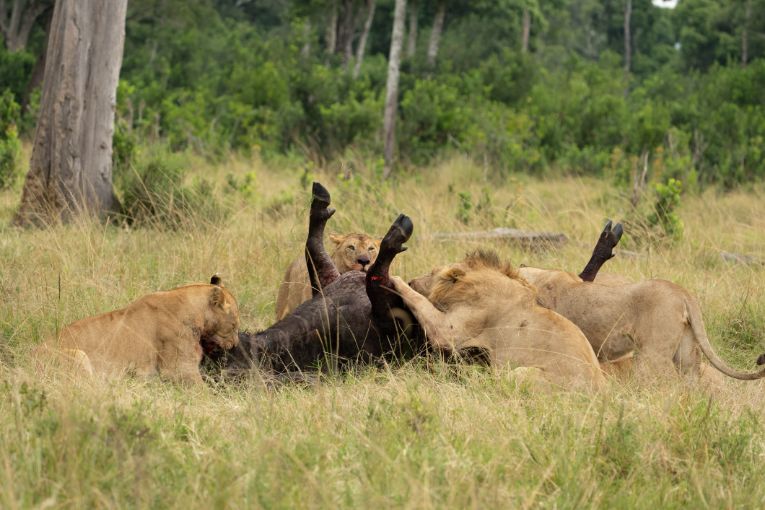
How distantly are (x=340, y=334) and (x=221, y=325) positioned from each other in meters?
0.62

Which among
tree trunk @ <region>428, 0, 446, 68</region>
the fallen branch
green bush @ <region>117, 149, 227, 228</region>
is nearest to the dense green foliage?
green bush @ <region>117, 149, 227, 228</region>

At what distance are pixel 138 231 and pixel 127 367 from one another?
13.2 feet

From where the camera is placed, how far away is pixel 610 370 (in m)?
6.05

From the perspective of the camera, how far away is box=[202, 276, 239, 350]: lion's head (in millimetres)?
5801

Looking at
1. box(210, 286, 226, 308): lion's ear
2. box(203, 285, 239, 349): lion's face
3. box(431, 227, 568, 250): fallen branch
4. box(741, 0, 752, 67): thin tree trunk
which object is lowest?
box(431, 227, 568, 250): fallen branch

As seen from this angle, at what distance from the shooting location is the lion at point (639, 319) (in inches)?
237

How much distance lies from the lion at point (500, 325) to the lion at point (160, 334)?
963 mm

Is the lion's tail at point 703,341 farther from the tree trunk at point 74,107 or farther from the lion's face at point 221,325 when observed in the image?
the tree trunk at point 74,107

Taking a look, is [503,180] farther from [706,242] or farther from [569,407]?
[569,407]

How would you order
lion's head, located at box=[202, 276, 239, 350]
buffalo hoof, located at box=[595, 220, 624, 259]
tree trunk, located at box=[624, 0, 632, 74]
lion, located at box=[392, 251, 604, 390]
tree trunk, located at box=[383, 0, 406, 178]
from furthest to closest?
tree trunk, located at box=[624, 0, 632, 74]
tree trunk, located at box=[383, 0, 406, 178]
buffalo hoof, located at box=[595, 220, 624, 259]
lion's head, located at box=[202, 276, 239, 350]
lion, located at box=[392, 251, 604, 390]

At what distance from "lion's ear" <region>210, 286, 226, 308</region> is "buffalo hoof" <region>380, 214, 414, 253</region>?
0.91m

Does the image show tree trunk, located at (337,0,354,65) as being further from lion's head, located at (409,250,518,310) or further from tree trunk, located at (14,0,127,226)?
lion's head, located at (409,250,518,310)

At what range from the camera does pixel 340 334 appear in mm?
5820

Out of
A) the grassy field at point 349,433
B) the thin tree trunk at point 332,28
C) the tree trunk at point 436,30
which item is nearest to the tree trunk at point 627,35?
the tree trunk at point 436,30
